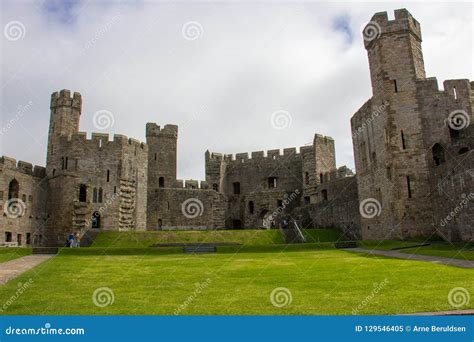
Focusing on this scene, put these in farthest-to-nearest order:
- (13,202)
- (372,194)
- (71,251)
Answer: (13,202)
(372,194)
(71,251)

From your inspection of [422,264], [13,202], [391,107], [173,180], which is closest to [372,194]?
[391,107]

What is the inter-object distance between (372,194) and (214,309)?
22.5m

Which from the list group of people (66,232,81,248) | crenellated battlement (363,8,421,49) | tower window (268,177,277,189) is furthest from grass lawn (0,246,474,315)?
tower window (268,177,277,189)

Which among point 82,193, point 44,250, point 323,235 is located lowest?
point 44,250

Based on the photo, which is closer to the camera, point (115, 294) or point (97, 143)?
point (115, 294)

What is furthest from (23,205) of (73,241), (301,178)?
(301,178)

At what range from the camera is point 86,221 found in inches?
1253

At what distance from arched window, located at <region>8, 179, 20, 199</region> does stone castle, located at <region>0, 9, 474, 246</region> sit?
77mm

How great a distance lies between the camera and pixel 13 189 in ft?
99.2

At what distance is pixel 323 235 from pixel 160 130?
21987 mm

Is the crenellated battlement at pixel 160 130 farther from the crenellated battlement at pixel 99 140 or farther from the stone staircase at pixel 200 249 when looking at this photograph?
the stone staircase at pixel 200 249

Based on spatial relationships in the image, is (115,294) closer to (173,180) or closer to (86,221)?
(86,221)

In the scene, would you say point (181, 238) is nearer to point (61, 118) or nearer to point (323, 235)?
point (323, 235)

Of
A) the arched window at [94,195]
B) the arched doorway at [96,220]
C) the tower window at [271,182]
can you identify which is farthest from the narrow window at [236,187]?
the arched window at [94,195]
